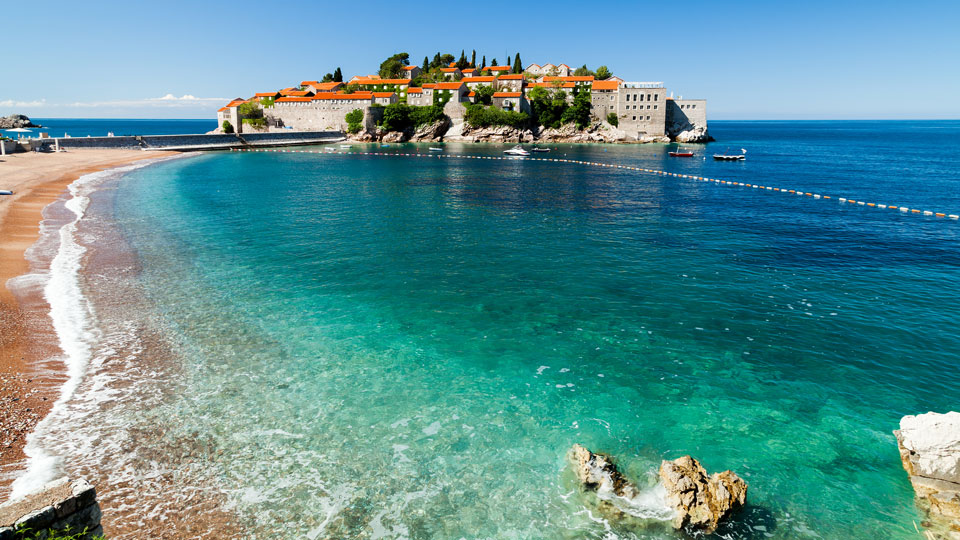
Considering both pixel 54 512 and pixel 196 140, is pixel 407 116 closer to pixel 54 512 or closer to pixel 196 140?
pixel 196 140

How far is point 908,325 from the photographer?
18672 millimetres

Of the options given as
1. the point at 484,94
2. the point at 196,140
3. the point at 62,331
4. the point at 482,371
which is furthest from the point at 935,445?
the point at 484,94

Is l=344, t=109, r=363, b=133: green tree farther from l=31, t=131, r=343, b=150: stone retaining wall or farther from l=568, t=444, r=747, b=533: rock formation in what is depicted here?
l=568, t=444, r=747, b=533: rock formation

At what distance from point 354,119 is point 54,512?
128543 mm

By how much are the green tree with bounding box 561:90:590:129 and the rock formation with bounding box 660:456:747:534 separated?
415ft

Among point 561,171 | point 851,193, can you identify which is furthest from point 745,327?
point 561,171

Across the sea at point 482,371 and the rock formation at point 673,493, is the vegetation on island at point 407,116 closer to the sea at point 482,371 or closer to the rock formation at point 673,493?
the sea at point 482,371

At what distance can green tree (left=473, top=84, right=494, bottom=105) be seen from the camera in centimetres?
12762

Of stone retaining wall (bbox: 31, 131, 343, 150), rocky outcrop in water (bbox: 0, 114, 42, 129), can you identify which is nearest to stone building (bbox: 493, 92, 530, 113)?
stone retaining wall (bbox: 31, 131, 343, 150)

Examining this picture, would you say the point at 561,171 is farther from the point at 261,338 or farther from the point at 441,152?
the point at 261,338

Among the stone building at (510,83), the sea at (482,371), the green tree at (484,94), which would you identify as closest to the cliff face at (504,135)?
the green tree at (484,94)

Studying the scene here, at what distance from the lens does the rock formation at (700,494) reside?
30.9 ft

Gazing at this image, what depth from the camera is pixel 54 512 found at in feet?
22.4

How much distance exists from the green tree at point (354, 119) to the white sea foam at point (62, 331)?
3816 inches
